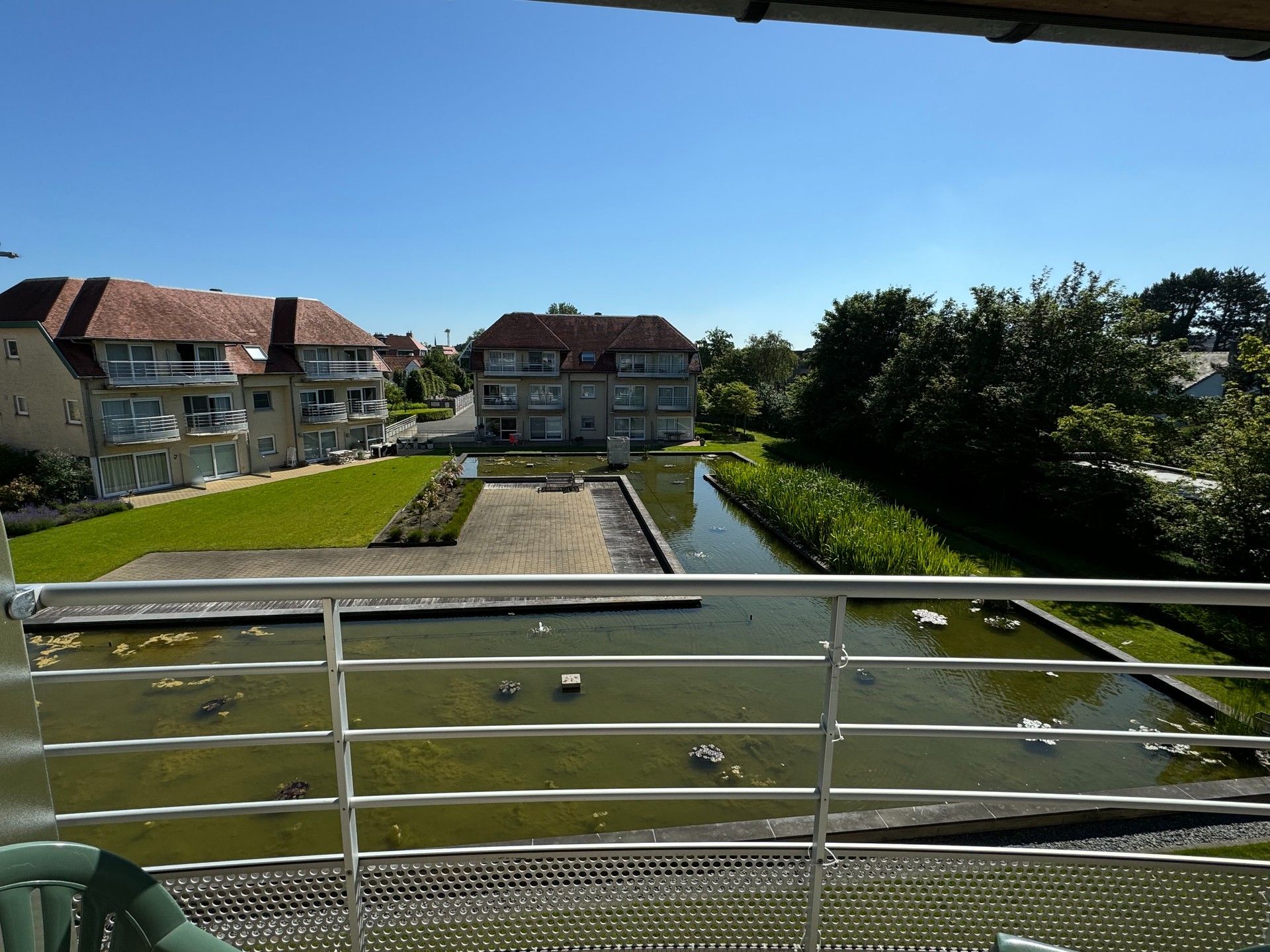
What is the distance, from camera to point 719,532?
16375 mm

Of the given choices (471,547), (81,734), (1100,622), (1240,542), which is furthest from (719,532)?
(81,734)

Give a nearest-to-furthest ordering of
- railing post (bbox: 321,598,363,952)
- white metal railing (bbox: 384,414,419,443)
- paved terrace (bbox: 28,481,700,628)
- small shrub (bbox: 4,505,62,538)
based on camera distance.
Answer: railing post (bbox: 321,598,363,952), paved terrace (bbox: 28,481,700,628), small shrub (bbox: 4,505,62,538), white metal railing (bbox: 384,414,419,443)

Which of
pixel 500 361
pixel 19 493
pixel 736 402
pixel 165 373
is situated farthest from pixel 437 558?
pixel 736 402

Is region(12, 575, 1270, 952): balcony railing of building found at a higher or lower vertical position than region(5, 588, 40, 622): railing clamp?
lower

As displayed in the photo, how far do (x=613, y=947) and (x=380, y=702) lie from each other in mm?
6203

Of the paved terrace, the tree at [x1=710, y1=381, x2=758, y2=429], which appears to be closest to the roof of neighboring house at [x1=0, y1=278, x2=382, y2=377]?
the paved terrace

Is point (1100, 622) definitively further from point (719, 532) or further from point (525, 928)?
point (525, 928)

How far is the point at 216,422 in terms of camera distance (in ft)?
77.8

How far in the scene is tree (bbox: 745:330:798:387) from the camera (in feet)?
154

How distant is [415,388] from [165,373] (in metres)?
30.7

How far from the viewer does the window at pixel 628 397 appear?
33906mm

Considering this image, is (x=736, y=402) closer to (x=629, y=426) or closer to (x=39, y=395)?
(x=629, y=426)

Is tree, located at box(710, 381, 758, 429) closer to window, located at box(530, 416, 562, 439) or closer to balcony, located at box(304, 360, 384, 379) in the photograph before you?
window, located at box(530, 416, 562, 439)

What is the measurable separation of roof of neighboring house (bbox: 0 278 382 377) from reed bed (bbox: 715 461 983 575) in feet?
64.2
